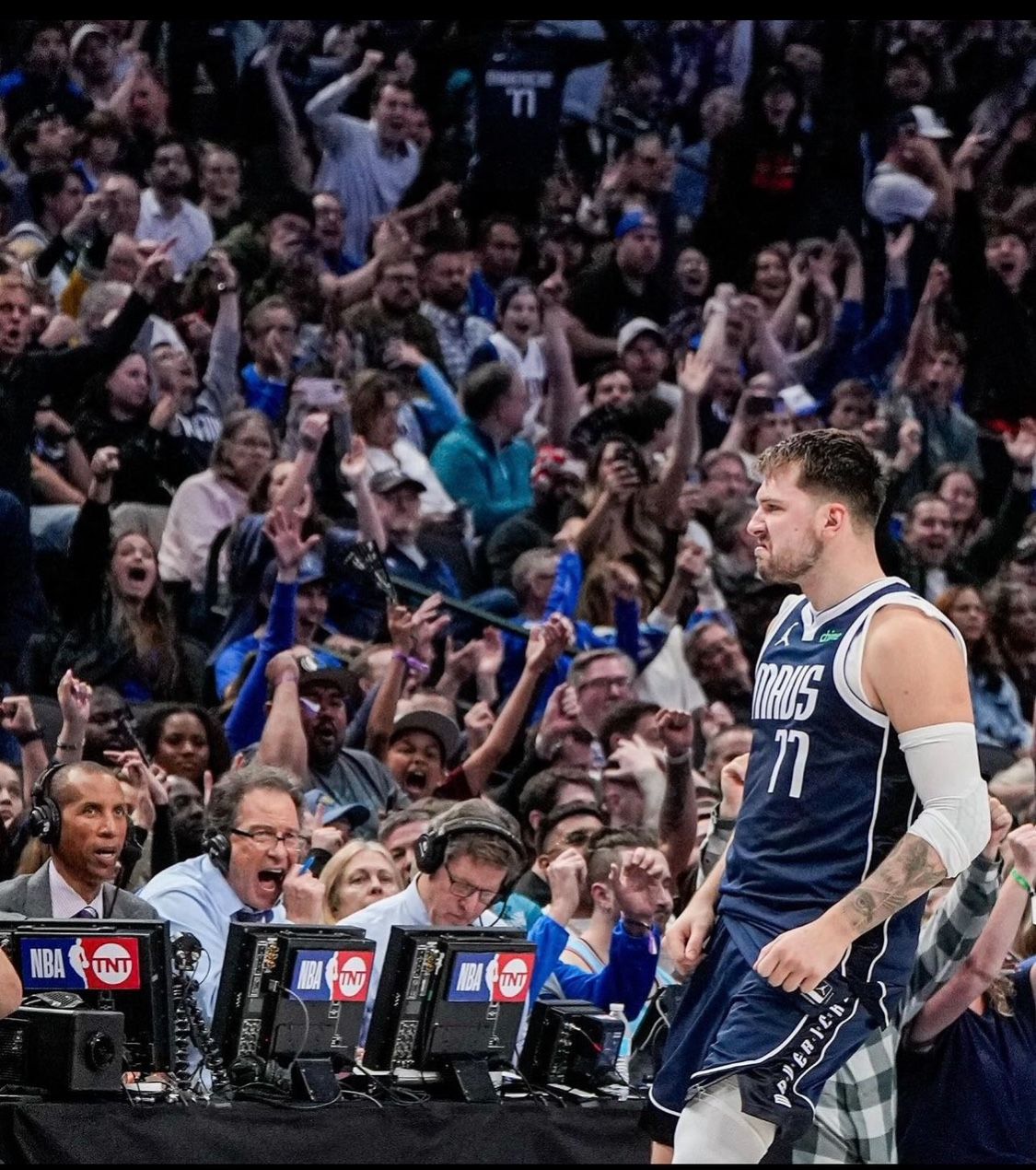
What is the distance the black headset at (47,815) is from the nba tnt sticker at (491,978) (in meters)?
0.90

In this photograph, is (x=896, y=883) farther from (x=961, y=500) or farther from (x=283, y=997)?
(x=961, y=500)

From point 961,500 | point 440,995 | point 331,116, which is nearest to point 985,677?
point 961,500

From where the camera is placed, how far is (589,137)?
37.1 ft

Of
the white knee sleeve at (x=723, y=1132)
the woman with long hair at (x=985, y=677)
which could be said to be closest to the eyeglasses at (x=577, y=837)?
the white knee sleeve at (x=723, y=1132)

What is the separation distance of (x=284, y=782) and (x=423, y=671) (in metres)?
2.45

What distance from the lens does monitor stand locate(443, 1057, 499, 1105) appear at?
4.16m

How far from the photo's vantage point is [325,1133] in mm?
3934

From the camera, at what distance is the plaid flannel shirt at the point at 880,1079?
391 centimetres

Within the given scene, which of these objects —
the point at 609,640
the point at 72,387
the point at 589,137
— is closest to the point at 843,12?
the point at 589,137

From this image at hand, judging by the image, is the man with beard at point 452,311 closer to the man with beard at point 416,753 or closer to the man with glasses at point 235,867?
the man with beard at point 416,753

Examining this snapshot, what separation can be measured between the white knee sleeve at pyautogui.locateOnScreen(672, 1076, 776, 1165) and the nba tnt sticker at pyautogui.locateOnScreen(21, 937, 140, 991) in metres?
1.25

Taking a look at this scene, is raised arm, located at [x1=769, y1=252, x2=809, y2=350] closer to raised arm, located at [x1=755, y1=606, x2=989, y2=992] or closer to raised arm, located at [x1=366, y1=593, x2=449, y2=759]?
raised arm, located at [x1=366, y1=593, x2=449, y2=759]

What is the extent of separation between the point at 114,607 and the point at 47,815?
2.44 meters

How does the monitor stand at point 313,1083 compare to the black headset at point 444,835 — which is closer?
the monitor stand at point 313,1083
